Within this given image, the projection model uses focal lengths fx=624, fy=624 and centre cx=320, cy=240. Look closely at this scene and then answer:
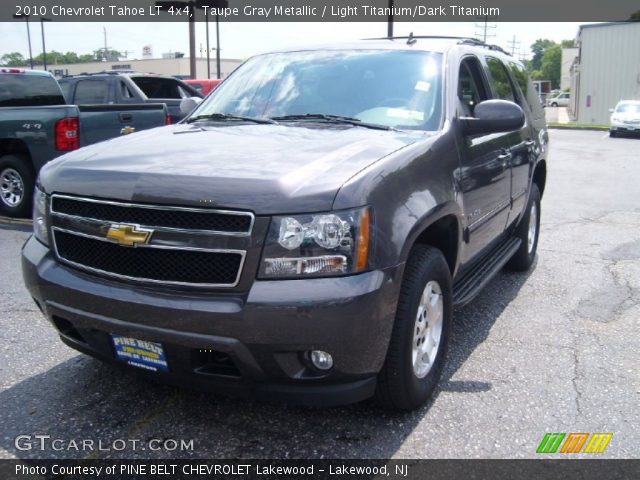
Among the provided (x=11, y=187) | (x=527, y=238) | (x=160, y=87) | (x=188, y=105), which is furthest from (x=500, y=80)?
(x=160, y=87)

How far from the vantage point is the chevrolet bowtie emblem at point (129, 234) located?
8.46ft

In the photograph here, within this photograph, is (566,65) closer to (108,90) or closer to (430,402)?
(108,90)

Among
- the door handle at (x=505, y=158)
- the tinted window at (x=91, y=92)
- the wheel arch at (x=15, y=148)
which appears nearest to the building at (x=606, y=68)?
the tinted window at (x=91, y=92)

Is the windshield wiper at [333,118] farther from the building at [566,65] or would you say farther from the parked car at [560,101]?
the building at [566,65]

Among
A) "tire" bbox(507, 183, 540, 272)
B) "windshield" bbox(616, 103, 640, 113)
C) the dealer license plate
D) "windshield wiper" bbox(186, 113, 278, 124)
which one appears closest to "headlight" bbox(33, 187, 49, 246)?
the dealer license plate

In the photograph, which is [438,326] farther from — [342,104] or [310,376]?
[342,104]

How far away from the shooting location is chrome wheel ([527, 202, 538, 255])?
568cm

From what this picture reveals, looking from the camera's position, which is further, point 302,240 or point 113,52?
point 113,52

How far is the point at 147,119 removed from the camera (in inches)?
321

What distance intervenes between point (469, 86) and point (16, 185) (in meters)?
6.16

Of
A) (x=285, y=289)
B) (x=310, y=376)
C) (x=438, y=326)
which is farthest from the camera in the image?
(x=438, y=326)

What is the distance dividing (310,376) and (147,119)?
20.9ft

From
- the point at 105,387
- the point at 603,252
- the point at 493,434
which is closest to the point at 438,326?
the point at 493,434

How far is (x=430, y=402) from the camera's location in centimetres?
324
